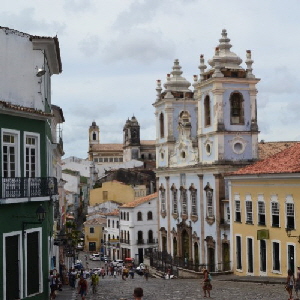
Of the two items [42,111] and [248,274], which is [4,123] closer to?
[42,111]

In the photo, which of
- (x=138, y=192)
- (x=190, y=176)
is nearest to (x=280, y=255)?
(x=190, y=176)

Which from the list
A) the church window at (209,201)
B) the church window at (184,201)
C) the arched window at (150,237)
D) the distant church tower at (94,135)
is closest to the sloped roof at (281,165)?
the church window at (209,201)

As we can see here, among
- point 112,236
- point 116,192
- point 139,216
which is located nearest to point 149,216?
point 139,216

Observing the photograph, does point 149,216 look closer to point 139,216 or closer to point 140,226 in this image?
point 139,216

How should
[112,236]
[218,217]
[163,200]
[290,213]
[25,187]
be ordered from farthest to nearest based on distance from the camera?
[112,236], [163,200], [218,217], [290,213], [25,187]

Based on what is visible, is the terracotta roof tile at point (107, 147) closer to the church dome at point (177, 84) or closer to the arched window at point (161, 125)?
the arched window at point (161, 125)

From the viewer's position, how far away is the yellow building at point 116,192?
91.5m

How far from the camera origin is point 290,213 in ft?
105

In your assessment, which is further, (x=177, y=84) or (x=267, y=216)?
(x=177, y=84)

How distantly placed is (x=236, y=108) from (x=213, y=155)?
3.41 metres

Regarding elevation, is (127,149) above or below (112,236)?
above

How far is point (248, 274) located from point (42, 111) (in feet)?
68.1

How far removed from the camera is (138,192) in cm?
9281

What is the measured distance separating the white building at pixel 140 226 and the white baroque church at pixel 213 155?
20.1 meters
